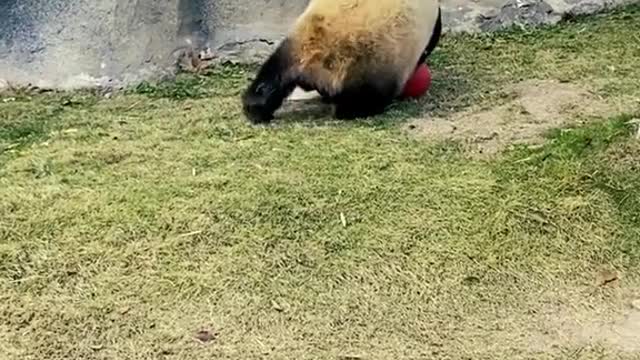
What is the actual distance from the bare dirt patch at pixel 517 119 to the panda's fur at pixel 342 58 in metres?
0.25

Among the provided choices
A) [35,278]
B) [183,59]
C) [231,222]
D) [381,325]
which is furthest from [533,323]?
[183,59]

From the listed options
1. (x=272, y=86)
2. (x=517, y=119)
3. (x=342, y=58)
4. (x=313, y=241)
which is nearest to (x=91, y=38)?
(x=272, y=86)

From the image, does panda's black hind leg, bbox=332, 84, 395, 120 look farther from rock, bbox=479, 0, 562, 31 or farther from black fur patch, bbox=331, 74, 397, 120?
rock, bbox=479, 0, 562, 31

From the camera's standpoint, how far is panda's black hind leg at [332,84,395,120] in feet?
15.5

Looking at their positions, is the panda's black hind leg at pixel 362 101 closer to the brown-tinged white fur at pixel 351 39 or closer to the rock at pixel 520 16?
the brown-tinged white fur at pixel 351 39

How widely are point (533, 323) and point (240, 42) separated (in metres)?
3.10

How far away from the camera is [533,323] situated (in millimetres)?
3381

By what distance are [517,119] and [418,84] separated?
0.51 metres

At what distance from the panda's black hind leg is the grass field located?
56 millimetres

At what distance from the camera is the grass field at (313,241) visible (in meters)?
3.31

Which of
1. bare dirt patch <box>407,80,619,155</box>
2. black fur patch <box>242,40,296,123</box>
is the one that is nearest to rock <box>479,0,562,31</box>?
bare dirt patch <box>407,80,619,155</box>

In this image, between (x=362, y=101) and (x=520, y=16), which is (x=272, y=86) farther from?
(x=520, y=16)

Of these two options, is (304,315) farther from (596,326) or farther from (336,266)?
(596,326)

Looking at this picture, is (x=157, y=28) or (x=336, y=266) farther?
(x=157, y=28)
